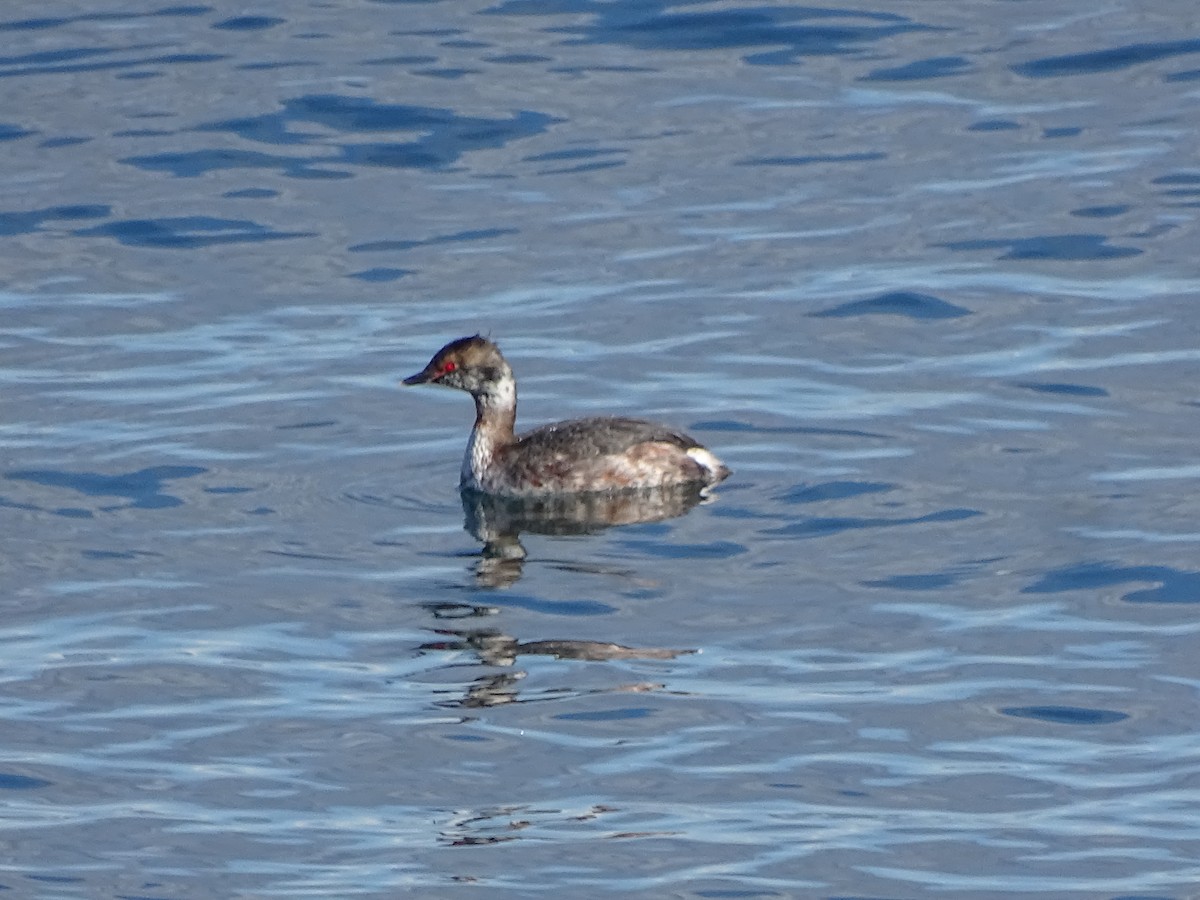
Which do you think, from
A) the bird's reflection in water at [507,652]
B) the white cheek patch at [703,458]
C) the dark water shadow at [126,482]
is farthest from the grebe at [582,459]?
the bird's reflection in water at [507,652]

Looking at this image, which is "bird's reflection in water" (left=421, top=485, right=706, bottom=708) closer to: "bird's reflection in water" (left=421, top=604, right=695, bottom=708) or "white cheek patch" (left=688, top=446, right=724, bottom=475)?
"bird's reflection in water" (left=421, top=604, right=695, bottom=708)

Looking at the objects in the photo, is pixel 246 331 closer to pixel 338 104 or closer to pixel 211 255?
pixel 211 255

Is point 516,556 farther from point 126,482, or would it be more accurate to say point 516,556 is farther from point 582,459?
point 126,482

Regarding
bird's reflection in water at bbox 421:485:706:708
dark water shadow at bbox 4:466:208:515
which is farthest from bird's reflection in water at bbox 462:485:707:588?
dark water shadow at bbox 4:466:208:515

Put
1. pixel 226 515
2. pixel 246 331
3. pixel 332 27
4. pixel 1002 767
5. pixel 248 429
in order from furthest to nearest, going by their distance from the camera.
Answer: pixel 332 27 < pixel 246 331 < pixel 248 429 < pixel 226 515 < pixel 1002 767

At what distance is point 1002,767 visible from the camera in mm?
10031

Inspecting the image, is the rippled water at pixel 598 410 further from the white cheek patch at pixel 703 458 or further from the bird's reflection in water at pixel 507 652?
the white cheek patch at pixel 703 458

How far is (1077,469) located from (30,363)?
26.4 ft

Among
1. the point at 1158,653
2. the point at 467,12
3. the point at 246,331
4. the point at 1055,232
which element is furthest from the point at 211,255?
the point at 1158,653

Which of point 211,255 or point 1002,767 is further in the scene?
point 211,255

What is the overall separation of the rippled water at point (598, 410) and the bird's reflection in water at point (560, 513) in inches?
4.4

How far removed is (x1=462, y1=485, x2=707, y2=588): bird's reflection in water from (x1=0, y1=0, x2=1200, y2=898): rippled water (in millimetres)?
112

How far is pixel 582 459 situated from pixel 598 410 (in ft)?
5.68

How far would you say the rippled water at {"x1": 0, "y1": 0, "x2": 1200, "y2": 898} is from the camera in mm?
9734
